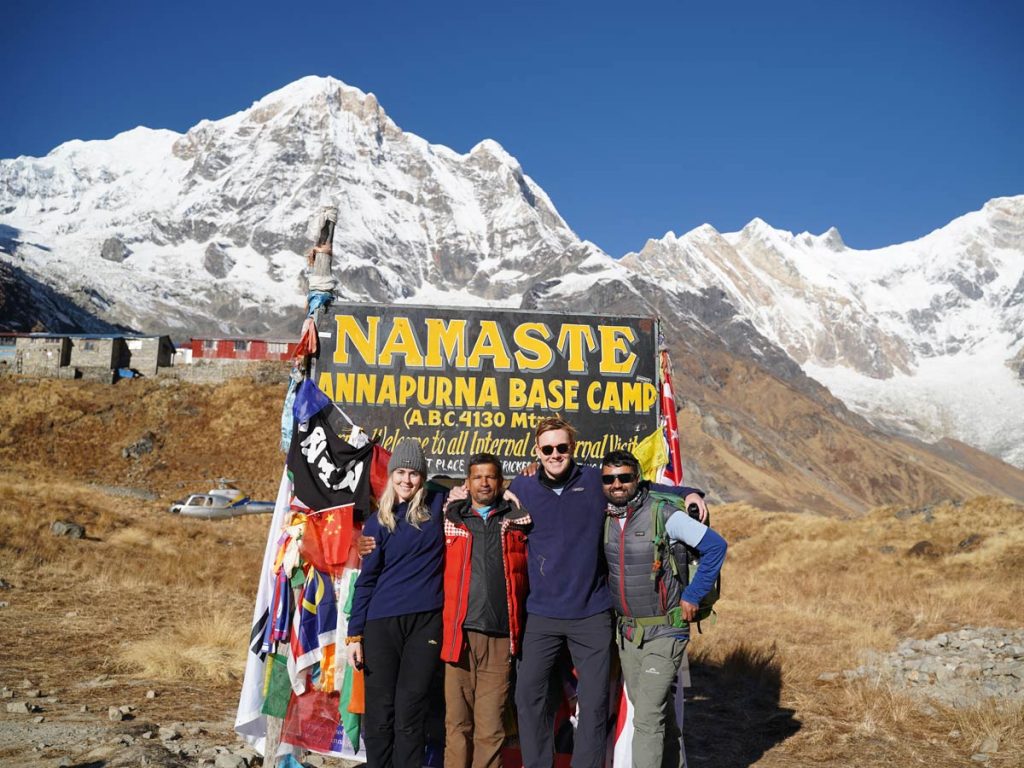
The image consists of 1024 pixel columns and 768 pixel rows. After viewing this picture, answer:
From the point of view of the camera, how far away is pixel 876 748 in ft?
22.8

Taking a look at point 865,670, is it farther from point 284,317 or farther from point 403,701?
point 284,317

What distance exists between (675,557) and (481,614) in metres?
1.32

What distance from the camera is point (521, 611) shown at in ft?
17.5

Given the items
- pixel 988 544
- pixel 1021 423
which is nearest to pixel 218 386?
pixel 988 544

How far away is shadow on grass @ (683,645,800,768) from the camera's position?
710 centimetres

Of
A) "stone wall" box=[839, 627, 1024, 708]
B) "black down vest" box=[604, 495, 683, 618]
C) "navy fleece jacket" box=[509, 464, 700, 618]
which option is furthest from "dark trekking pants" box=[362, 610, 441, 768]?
"stone wall" box=[839, 627, 1024, 708]

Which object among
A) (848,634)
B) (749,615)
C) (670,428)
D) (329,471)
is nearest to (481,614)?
(329,471)

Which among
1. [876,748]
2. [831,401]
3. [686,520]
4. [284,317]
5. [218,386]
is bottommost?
[876,748]

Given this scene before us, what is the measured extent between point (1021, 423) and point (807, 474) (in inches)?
4813

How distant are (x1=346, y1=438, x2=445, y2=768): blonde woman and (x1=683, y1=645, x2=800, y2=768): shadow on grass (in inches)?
117

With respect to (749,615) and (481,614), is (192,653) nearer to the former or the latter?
(481,614)

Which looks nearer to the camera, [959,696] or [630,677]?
[630,677]

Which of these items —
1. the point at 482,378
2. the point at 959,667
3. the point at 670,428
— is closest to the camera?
the point at 670,428

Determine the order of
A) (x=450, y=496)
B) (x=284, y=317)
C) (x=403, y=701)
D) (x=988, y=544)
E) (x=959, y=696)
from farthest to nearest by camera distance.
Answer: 1. (x=284, y=317)
2. (x=988, y=544)
3. (x=959, y=696)
4. (x=450, y=496)
5. (x=403, y=701)
